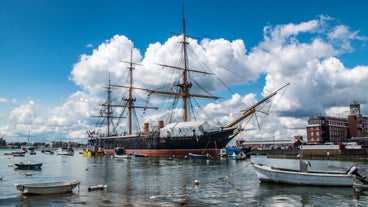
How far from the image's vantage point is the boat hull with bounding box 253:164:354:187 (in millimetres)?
25766

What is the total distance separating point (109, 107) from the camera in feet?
432

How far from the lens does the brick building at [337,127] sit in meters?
138

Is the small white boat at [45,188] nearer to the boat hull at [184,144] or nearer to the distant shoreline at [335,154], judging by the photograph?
the boat hull at [184,144]

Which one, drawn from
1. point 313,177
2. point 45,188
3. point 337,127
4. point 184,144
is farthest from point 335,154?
point 337,127

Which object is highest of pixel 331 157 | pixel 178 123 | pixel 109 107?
pixel 109 107

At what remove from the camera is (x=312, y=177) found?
26.4 m

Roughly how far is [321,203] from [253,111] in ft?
169

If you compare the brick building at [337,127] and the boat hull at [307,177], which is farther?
the brick building at [337,127]

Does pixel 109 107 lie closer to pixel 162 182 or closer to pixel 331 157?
pixel 331 157

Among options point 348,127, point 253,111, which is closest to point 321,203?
point 253,111

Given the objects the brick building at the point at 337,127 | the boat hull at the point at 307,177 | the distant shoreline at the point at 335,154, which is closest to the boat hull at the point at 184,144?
the distant shoreline at the point at 335,154

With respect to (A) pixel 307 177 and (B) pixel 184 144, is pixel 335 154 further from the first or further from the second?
(A) pixel 307 177

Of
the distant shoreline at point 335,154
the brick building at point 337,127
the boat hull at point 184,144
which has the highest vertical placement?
the brick building at point 337,127

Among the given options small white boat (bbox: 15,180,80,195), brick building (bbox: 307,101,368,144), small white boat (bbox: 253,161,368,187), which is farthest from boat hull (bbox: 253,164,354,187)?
brick building (bbox: 307,101,368,144)
